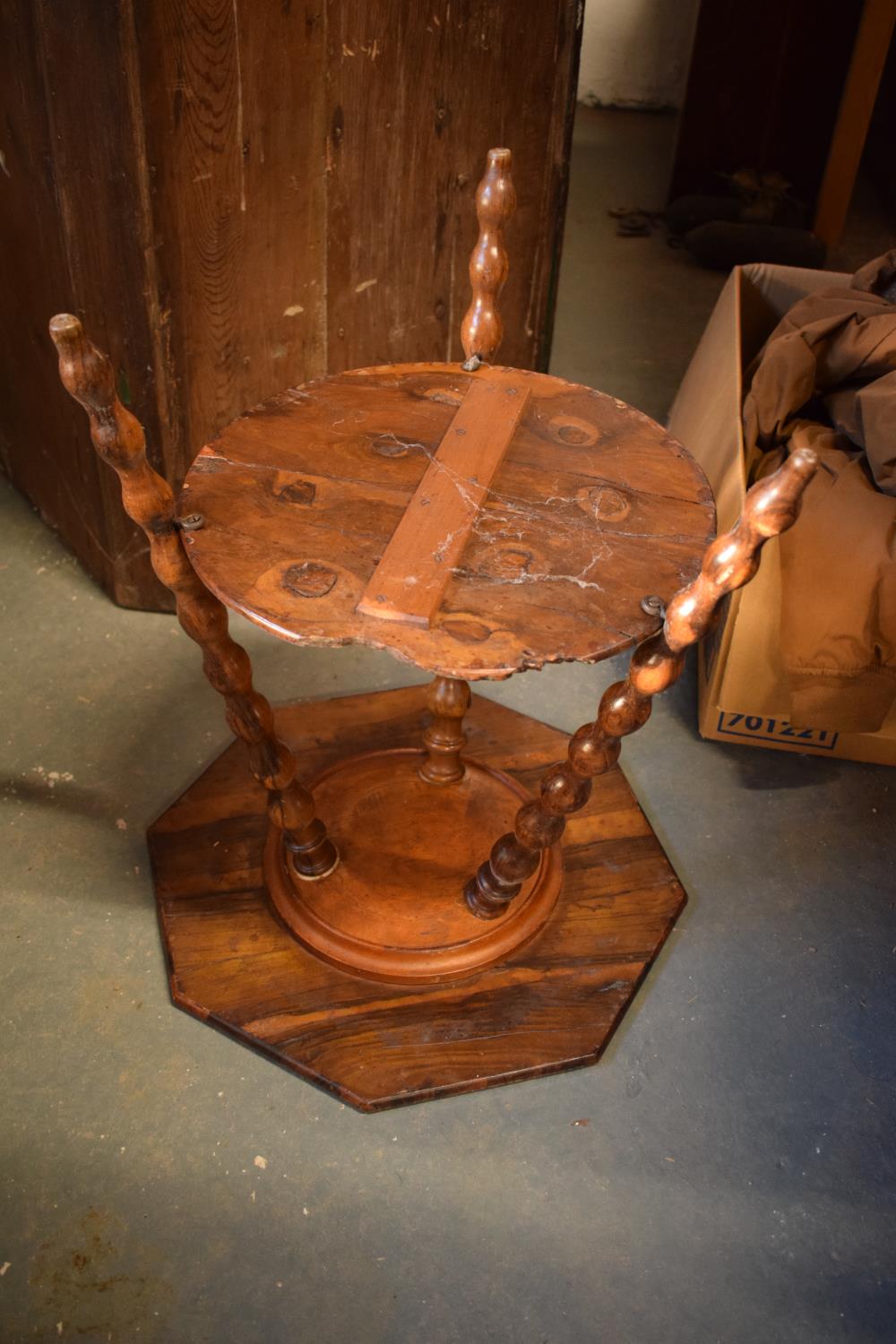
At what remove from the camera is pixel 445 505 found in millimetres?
1568

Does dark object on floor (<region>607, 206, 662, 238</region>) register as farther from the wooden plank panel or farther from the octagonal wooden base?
the octagonal wooden base

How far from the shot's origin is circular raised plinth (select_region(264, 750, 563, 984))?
6.15ft

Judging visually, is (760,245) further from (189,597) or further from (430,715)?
(189,597)

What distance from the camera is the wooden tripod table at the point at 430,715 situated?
141 centimetres

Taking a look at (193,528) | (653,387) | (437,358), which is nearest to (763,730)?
(437,358)

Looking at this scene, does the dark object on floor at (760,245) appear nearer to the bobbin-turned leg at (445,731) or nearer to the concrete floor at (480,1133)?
the concrete floor at (480,1133)

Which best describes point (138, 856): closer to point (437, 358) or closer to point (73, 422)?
point (73, 422)

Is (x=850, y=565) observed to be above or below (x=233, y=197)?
below

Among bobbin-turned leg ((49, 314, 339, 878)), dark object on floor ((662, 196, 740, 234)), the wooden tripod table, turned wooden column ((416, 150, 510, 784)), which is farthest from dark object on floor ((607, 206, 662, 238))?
bobbin-turned leg ((49, 314, 339, 878))

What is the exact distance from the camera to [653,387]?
3645 mm

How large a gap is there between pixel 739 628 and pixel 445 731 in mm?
638

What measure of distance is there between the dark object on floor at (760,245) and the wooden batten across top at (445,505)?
2973 mm

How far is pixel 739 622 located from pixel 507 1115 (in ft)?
3.46

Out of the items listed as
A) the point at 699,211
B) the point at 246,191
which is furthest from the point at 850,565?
the point at 699,211
